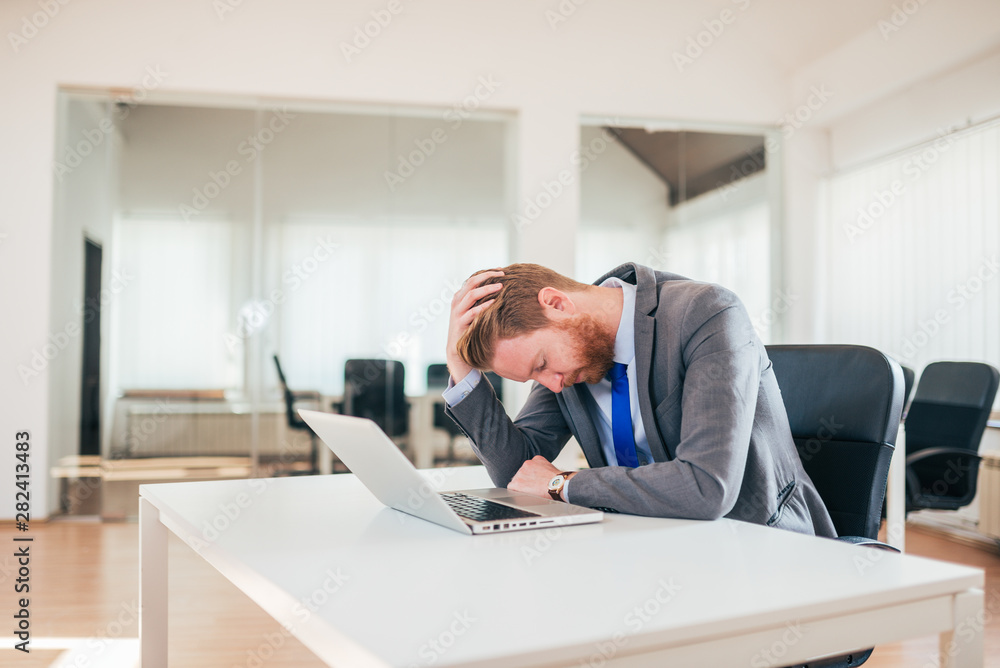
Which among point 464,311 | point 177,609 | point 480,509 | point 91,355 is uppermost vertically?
point 464,311

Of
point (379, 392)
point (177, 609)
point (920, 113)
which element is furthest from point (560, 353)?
point (920, 113)

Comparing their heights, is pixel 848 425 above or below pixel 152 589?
above

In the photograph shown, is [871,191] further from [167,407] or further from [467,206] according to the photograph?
[167,407]

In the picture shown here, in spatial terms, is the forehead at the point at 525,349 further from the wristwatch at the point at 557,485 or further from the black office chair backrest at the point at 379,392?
the black office chair backrest at the point at 379,392

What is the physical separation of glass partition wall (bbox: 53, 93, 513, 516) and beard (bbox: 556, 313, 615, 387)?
145 inches

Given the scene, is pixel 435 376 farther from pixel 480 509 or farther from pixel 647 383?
pixel 480 509

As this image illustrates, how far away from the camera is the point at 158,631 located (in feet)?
5.45

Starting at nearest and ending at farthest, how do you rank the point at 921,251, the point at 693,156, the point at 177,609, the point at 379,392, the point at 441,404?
the point at 177,609 < the point at 921,251 < the point at 379,392 < the point at 441,404 < the point at 693,156

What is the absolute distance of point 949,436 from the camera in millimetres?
3562

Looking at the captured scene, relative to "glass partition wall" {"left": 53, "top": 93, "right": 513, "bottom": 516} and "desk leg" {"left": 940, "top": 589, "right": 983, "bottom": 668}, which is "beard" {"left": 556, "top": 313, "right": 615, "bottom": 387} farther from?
"glass partition wall" {"left": 53, "top": 93, "right": 513, "bottom": 516}

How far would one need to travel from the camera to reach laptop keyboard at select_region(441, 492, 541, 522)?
1183mm

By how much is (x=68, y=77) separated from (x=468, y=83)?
240cm

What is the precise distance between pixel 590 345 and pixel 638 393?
139mm

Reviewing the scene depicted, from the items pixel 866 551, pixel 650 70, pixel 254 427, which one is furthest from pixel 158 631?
pixel 650 70
